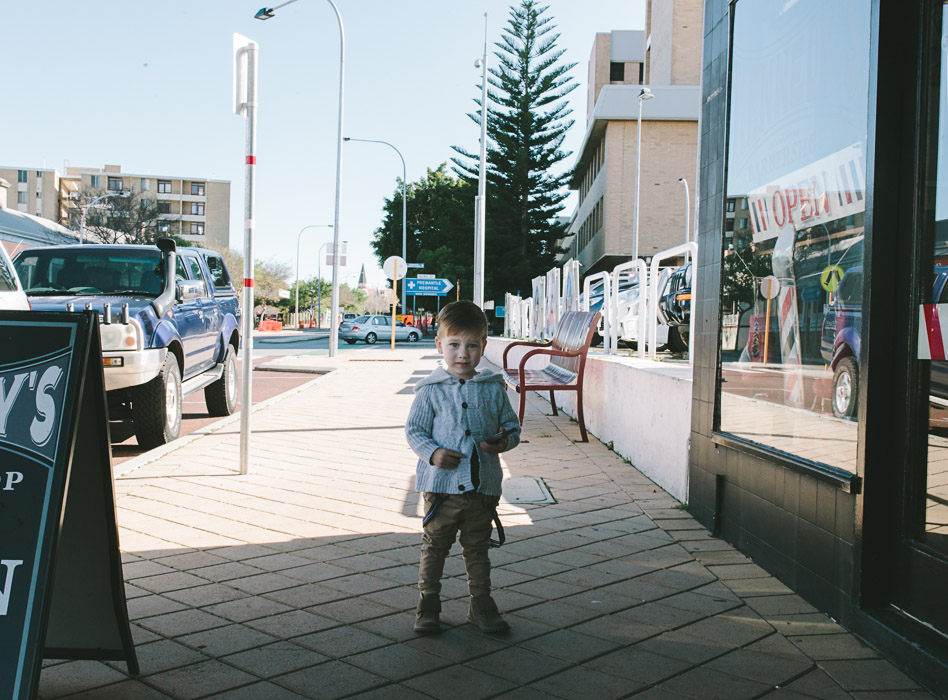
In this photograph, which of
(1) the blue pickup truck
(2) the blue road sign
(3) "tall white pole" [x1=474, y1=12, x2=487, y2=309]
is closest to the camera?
(1) the blue pickup truck

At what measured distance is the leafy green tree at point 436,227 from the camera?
5559 cm

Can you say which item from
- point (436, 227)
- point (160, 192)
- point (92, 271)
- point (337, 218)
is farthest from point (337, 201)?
point (160, 192)

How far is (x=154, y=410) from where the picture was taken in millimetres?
Result: 7543

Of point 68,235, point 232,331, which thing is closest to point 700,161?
point 232,331

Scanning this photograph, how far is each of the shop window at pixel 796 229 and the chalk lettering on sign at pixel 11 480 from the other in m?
2.74

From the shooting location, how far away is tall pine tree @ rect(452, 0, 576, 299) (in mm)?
49531

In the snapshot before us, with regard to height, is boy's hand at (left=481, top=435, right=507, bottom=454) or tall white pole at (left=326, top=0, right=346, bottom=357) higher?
tall white pole at (left=326, top=0, right=346, bottom=357)

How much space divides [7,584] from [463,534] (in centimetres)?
154

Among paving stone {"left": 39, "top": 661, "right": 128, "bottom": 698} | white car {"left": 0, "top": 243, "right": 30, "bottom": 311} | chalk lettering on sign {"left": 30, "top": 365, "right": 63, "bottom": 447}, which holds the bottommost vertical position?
paving stone {"left": 39, "top": 661, "right": 128, "bottom": 698}

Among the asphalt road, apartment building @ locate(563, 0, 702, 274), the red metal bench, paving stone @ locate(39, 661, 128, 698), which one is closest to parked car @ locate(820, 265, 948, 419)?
paving stone @ locate(39, 661, 128, 698)

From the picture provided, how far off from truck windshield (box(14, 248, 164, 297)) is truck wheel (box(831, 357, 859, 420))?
6.66 m

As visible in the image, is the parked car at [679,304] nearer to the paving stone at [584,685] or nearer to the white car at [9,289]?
the white car at [9,289]

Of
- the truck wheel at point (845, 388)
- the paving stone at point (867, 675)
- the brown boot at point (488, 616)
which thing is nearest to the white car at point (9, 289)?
the brown boot at point (488, 616)

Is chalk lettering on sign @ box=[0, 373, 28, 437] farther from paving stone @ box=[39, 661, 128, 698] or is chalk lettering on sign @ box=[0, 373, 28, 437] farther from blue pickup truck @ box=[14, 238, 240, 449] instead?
blue pickup truck @ box=[14, 238, 240, 449]
